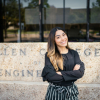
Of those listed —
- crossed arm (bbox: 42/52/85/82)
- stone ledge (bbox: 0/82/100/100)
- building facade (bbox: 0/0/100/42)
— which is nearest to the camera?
crossed arm (bbox: 42/52/85/82)

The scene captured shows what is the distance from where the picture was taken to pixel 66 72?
176cm

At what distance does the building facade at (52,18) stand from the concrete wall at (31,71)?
15.7ft

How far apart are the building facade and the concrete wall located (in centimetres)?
479

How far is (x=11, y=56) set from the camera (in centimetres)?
355

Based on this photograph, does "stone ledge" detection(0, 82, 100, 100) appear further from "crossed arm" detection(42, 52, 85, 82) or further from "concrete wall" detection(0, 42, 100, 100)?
"crossed arm" detection(42, 52, 85, 82)

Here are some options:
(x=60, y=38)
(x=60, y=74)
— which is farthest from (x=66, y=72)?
(x=60, y=38)

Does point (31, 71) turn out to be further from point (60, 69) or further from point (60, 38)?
point (60, 38)

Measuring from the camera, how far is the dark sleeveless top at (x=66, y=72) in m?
1.74

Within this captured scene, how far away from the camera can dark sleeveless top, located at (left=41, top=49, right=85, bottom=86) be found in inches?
68.4

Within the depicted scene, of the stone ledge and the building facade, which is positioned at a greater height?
the building facade

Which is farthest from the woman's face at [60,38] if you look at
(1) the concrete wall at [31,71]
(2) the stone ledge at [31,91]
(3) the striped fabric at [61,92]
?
(2) the stone ledge at [31,91]

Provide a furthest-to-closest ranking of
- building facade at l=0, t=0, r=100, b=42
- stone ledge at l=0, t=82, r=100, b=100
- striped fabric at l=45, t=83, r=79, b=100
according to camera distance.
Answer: building facade at l=0, t=0, r=100, b=42 < stone ledge at l=0, t=82, r=100, b=100 < striped fabric at l=45, t=83, r=79, b=100

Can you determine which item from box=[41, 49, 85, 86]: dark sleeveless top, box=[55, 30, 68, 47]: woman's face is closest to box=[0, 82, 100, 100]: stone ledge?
box=[41, 49, 85, 86]: dark sleeveless top

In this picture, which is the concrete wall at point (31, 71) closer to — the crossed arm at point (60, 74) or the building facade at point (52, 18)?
the crossed arm at point (60, 74)
